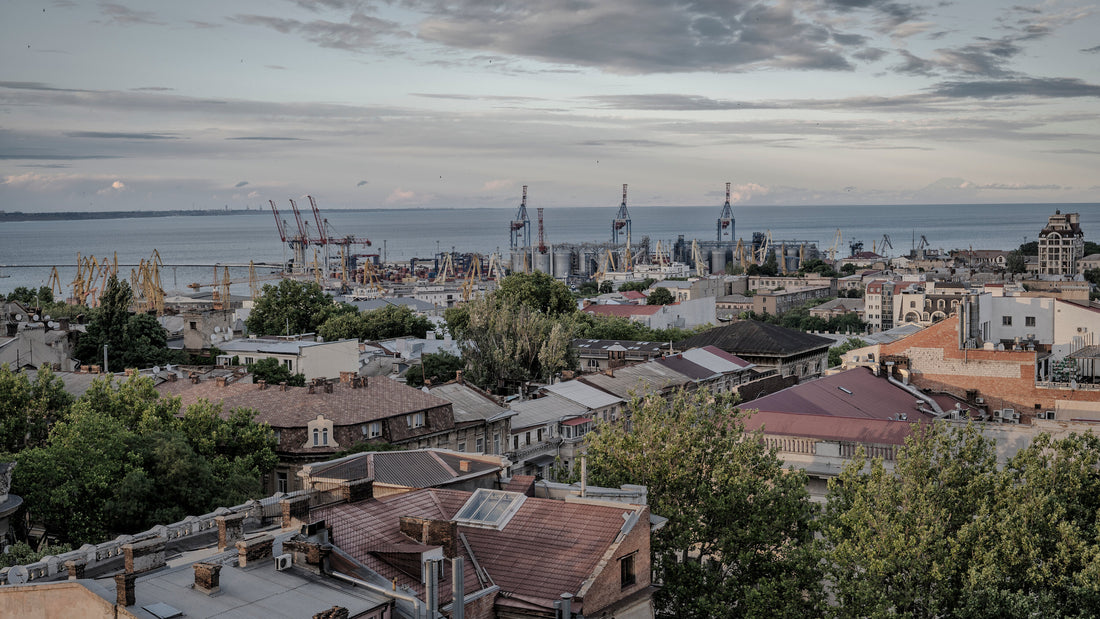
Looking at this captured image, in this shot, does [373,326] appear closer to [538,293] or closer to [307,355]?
[538,293]

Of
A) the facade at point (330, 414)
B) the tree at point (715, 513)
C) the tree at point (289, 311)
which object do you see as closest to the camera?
the tree at point (715, 513)

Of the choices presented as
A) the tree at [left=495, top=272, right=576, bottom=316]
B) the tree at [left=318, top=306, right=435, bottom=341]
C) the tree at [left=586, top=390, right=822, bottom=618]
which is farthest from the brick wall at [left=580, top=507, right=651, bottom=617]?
the tree at [left=495, top=272, right=576, bottom=316]

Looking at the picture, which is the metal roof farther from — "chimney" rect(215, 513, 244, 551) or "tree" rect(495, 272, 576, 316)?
"tree" rect(495, 272, 576, 316)

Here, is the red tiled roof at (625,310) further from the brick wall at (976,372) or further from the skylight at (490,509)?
the skylight at (490,509)

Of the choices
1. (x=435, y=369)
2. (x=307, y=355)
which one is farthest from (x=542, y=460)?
(x=307, y=355)

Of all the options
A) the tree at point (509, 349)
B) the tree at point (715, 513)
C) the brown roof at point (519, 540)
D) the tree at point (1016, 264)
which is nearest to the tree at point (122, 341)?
the tree at point (509, 349)

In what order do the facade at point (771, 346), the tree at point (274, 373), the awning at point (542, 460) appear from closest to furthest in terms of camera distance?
the awning at point (542, 460)
the tree at point (274, 373)
the facade at point (771, 346)

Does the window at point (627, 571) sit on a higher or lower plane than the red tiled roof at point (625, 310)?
higher
